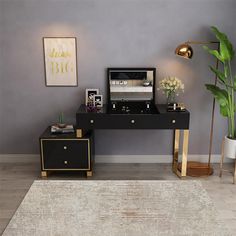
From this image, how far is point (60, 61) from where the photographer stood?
402 cm

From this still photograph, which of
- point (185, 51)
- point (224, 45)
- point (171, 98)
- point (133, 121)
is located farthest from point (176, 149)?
point (224, 45)

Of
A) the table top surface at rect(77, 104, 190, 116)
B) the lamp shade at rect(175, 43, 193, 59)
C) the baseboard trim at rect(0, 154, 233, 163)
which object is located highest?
the lamp shade at rect(175, 43, 193, 59)

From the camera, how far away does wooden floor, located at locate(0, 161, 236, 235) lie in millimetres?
3123

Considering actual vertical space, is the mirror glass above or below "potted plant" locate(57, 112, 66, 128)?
above

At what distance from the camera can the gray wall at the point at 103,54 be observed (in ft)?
12.8

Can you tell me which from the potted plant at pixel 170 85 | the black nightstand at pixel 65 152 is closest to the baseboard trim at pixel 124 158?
the black nightstand at pixel 65 152

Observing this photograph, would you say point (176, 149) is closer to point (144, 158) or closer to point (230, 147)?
point (144, 158)

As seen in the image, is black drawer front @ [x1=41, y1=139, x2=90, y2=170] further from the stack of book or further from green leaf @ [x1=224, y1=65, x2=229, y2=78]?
green leaf @ [x1=224, y1=65, x2=229, y2=78]

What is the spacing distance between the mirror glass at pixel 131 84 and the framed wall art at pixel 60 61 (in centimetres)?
47

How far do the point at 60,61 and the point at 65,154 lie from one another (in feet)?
3.71

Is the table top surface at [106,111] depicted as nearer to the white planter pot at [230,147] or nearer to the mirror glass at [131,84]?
the mirror glass at [131,84]

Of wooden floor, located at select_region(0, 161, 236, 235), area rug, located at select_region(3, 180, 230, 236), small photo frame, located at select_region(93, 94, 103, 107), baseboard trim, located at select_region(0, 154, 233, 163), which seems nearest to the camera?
area rug, located at select_region(3, 180, 230, 236)

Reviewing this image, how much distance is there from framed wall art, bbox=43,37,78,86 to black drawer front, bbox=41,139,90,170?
78 cm

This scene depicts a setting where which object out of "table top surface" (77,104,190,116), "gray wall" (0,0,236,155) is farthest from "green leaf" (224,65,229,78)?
"table top surface" (77,104,190,116)
